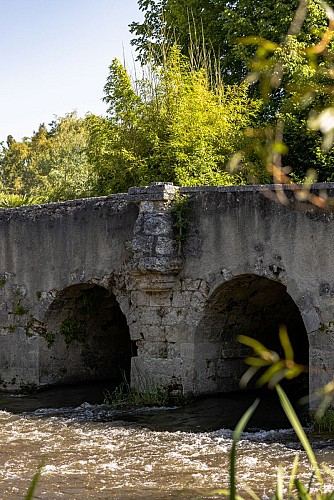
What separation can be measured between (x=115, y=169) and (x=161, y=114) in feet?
4.21

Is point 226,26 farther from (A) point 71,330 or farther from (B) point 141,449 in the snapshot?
(B) point 141,449

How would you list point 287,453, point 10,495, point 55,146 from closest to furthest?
point 10,495
point 287,453
point 55,146

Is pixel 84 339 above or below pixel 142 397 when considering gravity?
above

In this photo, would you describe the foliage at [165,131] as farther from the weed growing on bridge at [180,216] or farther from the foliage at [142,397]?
the foliage at [142,397]

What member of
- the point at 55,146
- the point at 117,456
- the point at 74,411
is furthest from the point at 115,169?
the point at 55,146

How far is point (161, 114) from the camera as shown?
14430 mm

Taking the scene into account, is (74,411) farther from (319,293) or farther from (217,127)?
(217,127)

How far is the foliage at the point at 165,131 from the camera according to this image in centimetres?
1391

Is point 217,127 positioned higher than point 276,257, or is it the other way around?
point 217,127

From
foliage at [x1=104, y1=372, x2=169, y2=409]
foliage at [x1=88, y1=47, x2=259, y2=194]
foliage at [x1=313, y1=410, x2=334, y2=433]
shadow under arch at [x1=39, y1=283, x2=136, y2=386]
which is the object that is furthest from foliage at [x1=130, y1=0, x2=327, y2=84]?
foliage at [x1=313, y1=410, x2=334, y2=433]

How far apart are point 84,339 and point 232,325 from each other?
298 centimetres

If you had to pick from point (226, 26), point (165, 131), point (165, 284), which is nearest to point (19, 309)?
point (165, 284)

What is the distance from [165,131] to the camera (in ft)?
47.1

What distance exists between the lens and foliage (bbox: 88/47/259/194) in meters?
13.9
